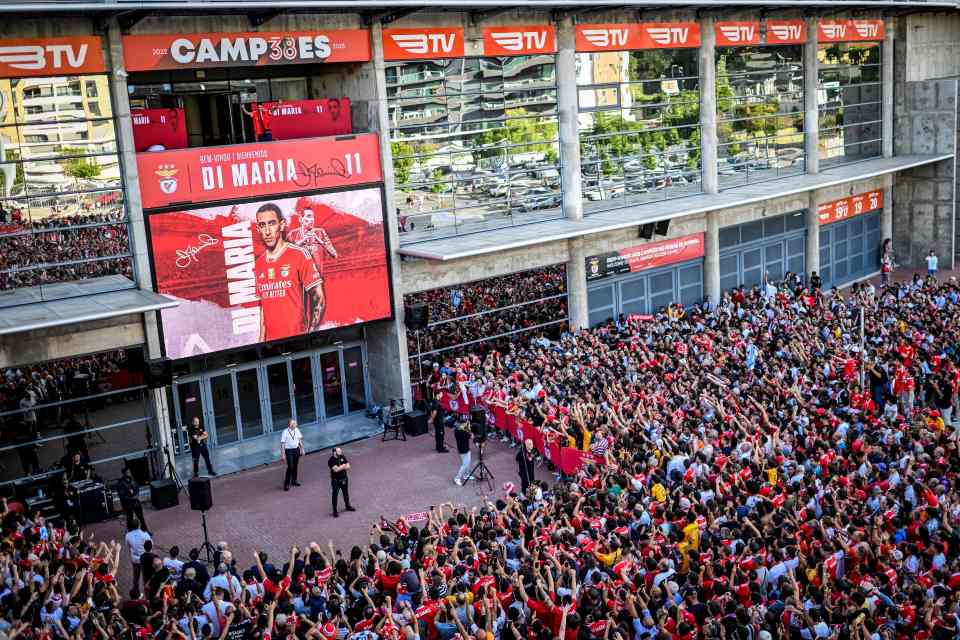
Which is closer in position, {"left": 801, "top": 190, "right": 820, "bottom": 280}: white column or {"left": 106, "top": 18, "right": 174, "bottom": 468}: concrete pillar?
{"left": 106, "top": 18, "right": 174, "bottom": 468}: concrete pillar

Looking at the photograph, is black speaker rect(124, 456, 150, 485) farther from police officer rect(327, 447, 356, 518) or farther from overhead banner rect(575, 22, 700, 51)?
overhead banner rect(575, 22, 700, 51)

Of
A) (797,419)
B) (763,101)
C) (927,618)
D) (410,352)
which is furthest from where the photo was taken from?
(763,101)

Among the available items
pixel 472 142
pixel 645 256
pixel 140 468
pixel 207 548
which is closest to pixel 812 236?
pixel 645 256

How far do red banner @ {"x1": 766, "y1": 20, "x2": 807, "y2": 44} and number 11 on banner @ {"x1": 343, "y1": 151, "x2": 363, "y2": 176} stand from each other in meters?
17.1

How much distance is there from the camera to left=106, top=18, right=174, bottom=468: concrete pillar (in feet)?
70.9

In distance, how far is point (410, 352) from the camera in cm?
2702

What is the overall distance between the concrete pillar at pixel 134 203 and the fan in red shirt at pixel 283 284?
2.61 meters

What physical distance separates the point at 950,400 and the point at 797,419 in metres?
5.72

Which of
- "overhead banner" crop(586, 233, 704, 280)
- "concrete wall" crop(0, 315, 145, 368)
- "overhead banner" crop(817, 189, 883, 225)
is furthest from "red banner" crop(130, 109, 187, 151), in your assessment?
"overhead banner" crop(817, 189, 883, 225)

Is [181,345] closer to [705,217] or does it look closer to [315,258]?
[315,258]

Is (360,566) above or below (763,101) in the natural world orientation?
below

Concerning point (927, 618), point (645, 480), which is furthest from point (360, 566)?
point (927, 618)

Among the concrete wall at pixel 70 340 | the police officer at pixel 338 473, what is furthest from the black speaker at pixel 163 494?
the police officer at pixel 338 473

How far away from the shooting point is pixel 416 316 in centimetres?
2588
